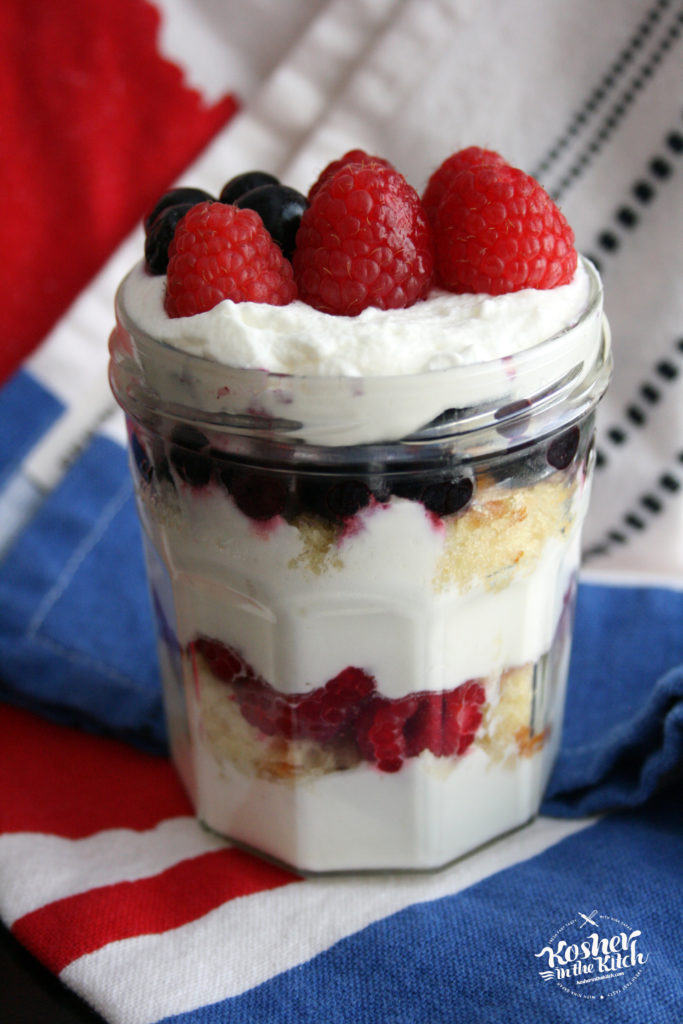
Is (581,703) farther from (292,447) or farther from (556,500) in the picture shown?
(292,447)

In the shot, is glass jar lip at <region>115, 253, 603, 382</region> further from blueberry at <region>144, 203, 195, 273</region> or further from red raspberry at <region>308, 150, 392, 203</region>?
red raspberry at <region>308, 150, 392, 203</region>

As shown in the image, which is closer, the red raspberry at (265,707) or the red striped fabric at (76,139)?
the red raspberry at (265,707)

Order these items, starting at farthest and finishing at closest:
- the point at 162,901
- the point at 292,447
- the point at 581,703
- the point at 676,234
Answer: the point at 676,234, the point at 581,703, the point at 162,901, the point at 292,447

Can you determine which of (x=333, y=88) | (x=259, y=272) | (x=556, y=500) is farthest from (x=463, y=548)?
(x=333, y=88)

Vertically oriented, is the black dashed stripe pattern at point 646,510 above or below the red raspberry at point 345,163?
below

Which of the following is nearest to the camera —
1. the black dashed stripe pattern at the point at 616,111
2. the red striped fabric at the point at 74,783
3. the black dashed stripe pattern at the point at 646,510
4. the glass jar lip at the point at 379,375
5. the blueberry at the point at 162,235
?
the glass jar lip at the point at 379,375

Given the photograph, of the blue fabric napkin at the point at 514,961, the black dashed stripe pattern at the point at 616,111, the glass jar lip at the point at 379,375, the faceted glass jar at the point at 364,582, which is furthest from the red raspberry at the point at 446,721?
the black dashed stripe pattern at the point at 616,111

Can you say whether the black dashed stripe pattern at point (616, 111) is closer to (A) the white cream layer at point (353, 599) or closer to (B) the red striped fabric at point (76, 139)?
(B) the red striped fabric at point (76, 139)

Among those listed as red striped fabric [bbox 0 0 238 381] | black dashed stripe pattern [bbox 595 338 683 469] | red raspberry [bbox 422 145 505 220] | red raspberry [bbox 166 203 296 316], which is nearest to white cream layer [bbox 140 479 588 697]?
red raspberry [bbox 166 203 296 316]

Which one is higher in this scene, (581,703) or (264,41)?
(264,41)
